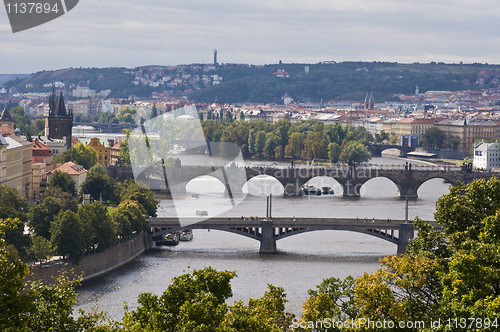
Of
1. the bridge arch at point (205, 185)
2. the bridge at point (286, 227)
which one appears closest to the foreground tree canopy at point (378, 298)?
the bridge at point (286, 227)

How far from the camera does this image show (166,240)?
3547 centimetres

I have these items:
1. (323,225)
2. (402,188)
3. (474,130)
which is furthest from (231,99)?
(323,225)

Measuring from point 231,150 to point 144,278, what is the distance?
52368mm

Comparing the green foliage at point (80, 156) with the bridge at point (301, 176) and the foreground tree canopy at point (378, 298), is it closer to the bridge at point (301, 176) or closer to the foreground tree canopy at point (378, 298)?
the bridge at point (301, 176)

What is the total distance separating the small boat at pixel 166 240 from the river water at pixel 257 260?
348 mm

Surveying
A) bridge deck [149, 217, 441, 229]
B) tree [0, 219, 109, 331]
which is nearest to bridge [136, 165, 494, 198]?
bridge deck [149, 217, 441, 229]

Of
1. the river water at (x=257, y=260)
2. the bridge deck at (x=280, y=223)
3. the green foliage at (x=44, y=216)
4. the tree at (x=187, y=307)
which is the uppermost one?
the tree at (x=187, y=307)

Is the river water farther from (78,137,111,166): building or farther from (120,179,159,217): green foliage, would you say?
(78,137,111,166): building

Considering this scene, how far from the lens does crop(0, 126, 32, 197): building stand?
39219 mm

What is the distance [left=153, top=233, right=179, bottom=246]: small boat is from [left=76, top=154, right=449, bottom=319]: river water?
35 cm

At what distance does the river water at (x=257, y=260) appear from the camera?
2638cm

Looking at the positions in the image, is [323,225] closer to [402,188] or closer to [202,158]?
[402,188]

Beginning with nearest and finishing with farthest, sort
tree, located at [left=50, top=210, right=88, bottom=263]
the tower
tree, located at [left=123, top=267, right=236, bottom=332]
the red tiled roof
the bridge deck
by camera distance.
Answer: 1. tree, located at [left=123, top=267, right=236, bottom=332]
2. tree, located at [left=50, top=210, right=88, bottom=263]
3. the bridge deck
4. the red tiled roof
5. the tower

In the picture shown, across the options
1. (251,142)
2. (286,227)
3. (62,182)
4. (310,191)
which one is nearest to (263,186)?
(310,191)
